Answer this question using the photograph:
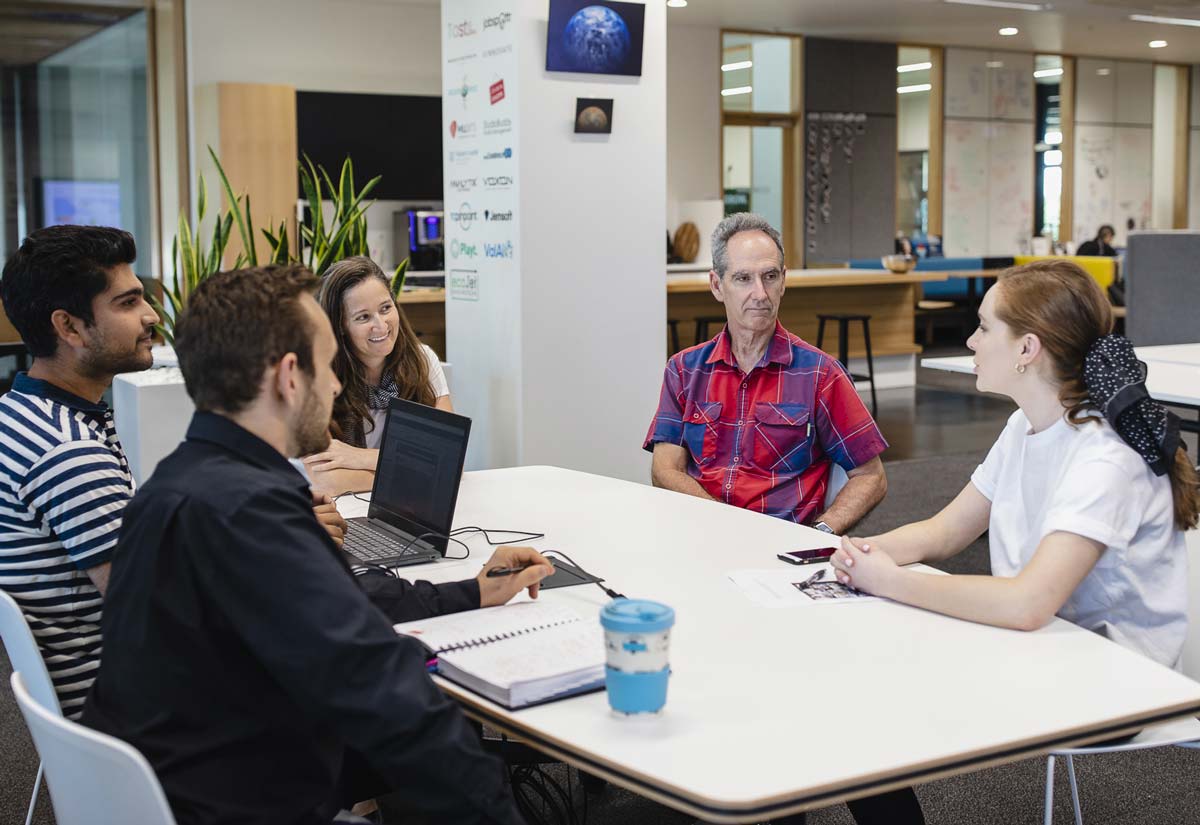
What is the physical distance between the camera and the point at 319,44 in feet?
34.1

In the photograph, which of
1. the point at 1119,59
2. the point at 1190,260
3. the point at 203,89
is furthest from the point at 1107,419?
the point at 1119,59

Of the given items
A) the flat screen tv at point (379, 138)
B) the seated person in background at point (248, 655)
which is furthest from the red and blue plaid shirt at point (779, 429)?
the flat screen tv at point (379, 138)

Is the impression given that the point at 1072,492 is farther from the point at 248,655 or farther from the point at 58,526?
the point at 58,526

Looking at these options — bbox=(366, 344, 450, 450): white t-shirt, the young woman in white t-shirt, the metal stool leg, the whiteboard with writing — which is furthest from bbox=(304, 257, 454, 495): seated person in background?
the whiteboard with writing

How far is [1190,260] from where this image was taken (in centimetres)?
559

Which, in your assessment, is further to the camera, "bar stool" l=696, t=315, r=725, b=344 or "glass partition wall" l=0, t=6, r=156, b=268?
"glass partition wall" l=0, t=6, r=156, b=268

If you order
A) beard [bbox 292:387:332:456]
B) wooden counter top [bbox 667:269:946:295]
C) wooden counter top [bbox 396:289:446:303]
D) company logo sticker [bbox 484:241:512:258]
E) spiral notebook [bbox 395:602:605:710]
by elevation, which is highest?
company logo sticker [bbox 484:241:512:258]

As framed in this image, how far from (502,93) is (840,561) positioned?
138 inches

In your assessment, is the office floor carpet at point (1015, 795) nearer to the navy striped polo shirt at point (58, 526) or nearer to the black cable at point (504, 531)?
the black cable at point (504, 531)

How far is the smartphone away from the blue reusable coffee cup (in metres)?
0.74

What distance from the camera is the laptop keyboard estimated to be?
7.45 ft

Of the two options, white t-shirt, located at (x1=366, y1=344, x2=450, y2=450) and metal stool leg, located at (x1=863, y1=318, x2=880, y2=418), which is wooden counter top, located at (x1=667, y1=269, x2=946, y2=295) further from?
white t-shirt, located at (x1=366, y1=344, x2=450, y2=450)

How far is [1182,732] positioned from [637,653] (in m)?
0.96

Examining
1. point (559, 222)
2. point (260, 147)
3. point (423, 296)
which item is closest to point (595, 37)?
point (559, 222)
